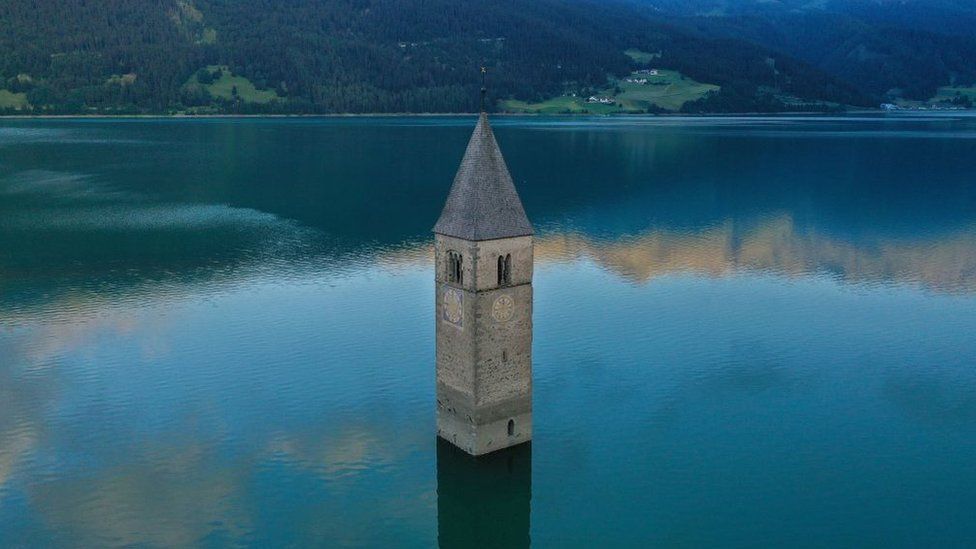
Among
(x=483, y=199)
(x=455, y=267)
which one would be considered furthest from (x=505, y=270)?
(x=483, y=199)

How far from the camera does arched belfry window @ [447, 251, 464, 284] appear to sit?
132 feet

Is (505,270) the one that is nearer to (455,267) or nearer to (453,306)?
(455,267)

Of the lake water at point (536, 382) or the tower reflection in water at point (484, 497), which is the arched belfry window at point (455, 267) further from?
the lake water at point (536, 382)

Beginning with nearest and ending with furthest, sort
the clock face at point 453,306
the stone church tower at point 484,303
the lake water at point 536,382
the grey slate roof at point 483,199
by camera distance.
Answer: the lake water at point 536,382 < the grey slate roof at point 483,199 < the stone church tower at point 484,303 < the clock face at point 453,306

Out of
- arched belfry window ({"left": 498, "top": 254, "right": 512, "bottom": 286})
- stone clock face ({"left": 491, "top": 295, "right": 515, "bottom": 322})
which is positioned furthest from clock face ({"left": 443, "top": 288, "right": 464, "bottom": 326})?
arched belfry window ({"left": 498, "top": 254, "right": 512, "bottom": 286})

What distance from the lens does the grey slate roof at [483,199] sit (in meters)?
39.5

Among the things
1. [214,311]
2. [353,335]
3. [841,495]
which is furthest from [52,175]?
[841,495]

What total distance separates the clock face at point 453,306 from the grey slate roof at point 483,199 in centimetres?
277

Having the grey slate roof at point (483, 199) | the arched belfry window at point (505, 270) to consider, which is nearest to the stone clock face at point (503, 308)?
the arched belfry window at point (505, 270)

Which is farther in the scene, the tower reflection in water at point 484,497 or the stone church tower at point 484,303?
the stone church tower at point 484,303

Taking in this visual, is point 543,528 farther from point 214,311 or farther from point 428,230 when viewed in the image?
point 428,230

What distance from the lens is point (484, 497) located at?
39.8 m

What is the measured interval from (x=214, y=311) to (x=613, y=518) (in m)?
40.0

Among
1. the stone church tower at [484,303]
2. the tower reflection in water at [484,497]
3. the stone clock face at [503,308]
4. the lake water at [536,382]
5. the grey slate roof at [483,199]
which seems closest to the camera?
the tower reflection in water at [484,497]
